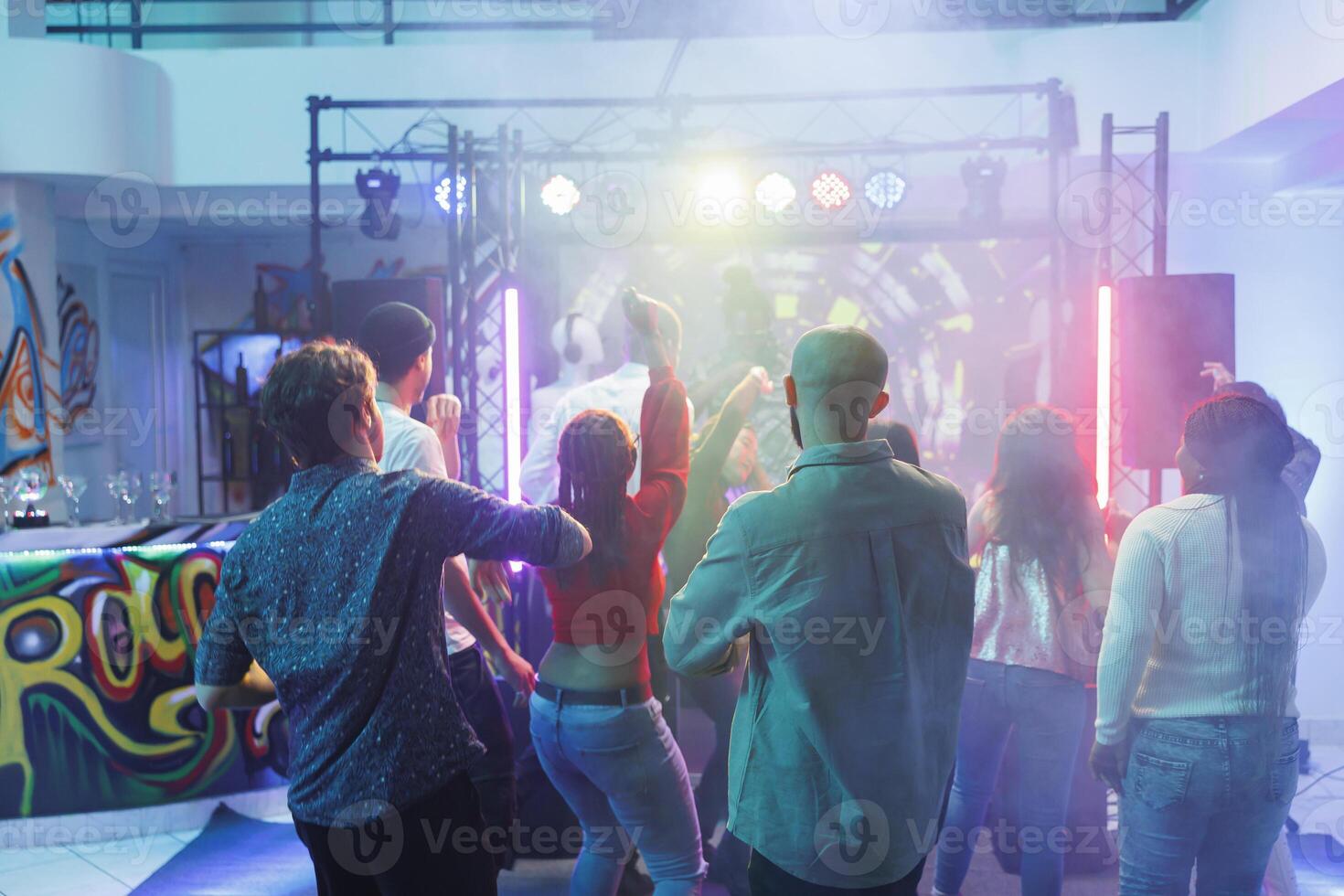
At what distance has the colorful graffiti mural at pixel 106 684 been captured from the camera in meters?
3.53

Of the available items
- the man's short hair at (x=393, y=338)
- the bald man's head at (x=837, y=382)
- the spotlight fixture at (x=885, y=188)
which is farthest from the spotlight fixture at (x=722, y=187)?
the bald man's head at (x=837, y=382)

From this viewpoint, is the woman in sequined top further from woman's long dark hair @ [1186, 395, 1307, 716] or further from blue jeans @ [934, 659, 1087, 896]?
woman's long dark hair @ [1186, 395, 1307, 716]

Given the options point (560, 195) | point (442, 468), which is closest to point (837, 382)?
point (442, 468)

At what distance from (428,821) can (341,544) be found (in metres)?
0.41

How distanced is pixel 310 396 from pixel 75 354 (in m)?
6.78

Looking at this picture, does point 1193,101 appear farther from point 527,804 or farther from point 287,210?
point 287,210

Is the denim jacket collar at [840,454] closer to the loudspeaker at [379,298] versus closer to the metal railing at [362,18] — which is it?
the loudspeaker at [379,298]

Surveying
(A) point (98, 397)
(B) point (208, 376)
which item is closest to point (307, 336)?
(B) point (208, 376)

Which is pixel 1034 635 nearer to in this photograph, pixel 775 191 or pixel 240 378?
pixel 775 191

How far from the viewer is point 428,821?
59.0 inches

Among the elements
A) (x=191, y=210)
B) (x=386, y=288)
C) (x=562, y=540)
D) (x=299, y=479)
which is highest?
(x=191, y=210)

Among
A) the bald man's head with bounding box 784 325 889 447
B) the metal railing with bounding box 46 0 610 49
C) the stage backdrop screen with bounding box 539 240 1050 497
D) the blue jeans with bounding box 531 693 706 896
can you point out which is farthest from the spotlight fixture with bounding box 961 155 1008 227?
the bald man's head with bounding box 784 325 889 447

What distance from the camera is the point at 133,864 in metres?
3.39

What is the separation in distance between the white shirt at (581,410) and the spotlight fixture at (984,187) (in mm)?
2968
